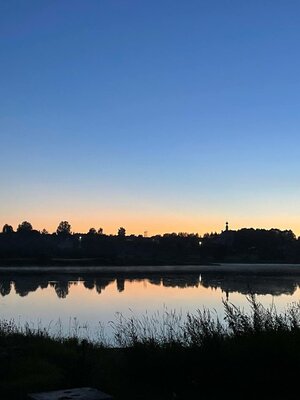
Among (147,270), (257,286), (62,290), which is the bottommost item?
(62,290)

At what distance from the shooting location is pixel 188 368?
7742mm

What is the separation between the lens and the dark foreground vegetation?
681cm

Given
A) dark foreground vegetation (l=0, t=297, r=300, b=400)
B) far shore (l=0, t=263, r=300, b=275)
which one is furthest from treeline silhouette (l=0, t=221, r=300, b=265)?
dark foreground vegetation (l=0, t=297, r=300, b=400)

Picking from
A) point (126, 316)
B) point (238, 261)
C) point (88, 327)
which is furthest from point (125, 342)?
point (238, 261)

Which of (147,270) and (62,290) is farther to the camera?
(147,270)

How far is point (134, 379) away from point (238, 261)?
12585 centimetres

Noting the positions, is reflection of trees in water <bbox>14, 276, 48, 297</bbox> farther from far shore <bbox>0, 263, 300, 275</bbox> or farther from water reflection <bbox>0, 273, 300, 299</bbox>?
far shore <bbox>0, 263, 300, 275</bbox>

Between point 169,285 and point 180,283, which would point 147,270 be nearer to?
point 180,283

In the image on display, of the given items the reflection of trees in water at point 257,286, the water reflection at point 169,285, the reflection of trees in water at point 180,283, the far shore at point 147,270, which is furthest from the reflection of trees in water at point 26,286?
the far shore at point 147,270

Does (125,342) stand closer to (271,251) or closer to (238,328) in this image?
(238,328)

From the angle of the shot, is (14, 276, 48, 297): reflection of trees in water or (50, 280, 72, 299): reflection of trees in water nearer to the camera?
(50, 280, 72, 299): reflection of trees in water

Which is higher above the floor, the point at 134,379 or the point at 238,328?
the point at 238,328

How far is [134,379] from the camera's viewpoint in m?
8.04

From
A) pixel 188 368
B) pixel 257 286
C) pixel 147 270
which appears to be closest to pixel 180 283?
pixel 257 286
